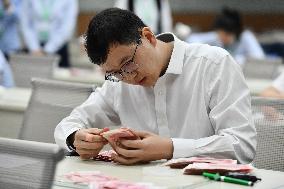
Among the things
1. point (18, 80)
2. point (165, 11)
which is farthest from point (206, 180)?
point (165, 11)

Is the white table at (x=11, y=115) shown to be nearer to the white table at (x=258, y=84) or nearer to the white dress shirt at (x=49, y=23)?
the white table at (x=258, y=84)

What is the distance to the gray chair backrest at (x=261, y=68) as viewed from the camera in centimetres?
682

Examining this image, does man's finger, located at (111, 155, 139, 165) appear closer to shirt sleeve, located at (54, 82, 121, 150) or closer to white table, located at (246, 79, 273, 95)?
shirt sleeve, located at (54, 82, 121, 150)

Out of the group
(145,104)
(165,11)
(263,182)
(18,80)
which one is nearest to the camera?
(263,182)

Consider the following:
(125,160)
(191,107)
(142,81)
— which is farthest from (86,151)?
(191,107)

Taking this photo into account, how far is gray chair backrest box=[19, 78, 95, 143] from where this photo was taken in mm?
3331

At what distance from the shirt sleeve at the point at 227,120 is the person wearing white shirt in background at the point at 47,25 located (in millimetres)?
5151

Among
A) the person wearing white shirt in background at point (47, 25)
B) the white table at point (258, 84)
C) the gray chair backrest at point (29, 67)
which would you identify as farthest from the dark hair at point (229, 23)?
the gray chair backrest at point (29, 67)

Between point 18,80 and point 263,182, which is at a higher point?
point 18,80

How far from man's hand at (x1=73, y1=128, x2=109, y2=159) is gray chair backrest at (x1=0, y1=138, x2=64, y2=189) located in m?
0.75

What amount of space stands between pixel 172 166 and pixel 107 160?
0.91 ft

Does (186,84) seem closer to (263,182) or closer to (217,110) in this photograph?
(217,110)

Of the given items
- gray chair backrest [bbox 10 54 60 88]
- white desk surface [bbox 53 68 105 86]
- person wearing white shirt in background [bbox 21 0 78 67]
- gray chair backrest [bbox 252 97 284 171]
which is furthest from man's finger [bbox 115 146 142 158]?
person wearing white shirt in background [bbox 21 0 78 67]

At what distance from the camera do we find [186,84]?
8.96 feet
